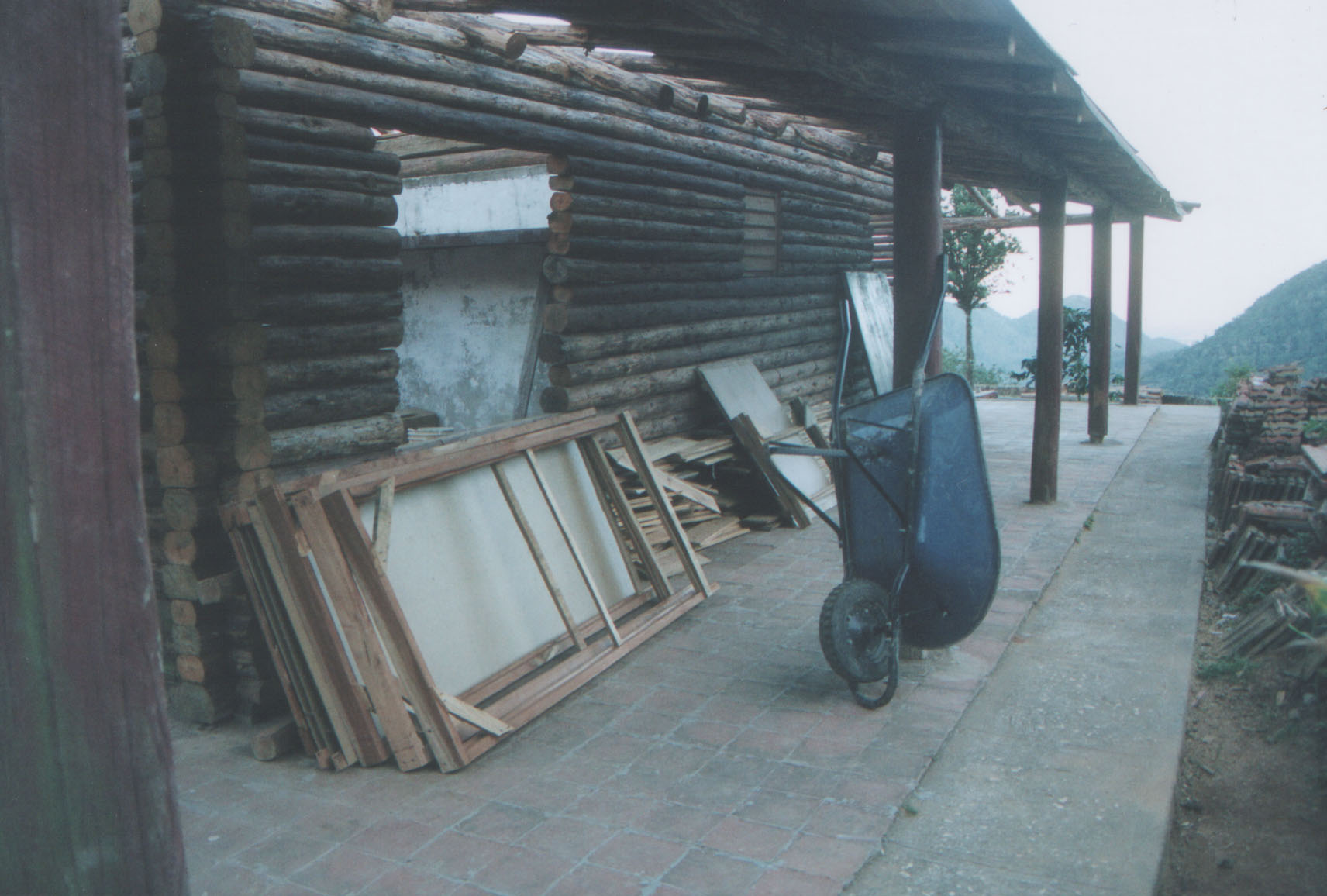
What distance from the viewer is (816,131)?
10.8 metres

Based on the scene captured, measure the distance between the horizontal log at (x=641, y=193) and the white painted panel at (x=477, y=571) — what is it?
227cm

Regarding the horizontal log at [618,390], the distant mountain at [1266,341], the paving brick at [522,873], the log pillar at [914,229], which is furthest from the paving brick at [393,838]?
the distant mountain at [1266,341]

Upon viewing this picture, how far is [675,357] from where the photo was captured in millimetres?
8352

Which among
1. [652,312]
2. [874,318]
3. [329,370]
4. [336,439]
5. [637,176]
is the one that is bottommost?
[336,439]

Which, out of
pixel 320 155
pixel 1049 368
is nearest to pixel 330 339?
pixel 320 155

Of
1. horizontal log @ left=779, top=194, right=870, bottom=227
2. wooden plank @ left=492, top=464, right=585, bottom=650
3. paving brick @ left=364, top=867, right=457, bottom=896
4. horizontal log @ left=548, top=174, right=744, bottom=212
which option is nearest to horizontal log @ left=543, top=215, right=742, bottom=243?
horizontal log @ left=548, top=174, right=744, bottom=212

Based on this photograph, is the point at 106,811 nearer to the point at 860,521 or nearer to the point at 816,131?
the point at 860,521

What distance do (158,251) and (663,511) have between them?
3243 mm

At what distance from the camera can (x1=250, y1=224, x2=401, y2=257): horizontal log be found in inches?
181

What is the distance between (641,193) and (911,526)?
4.12 metres

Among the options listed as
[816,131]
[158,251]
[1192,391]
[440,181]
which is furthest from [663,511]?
[1192,391]

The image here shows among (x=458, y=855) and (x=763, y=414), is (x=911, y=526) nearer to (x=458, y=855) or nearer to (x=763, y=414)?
(x=458, y=855)

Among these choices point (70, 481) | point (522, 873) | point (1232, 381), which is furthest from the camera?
point (1232, 381)

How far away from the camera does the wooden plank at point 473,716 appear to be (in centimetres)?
411
